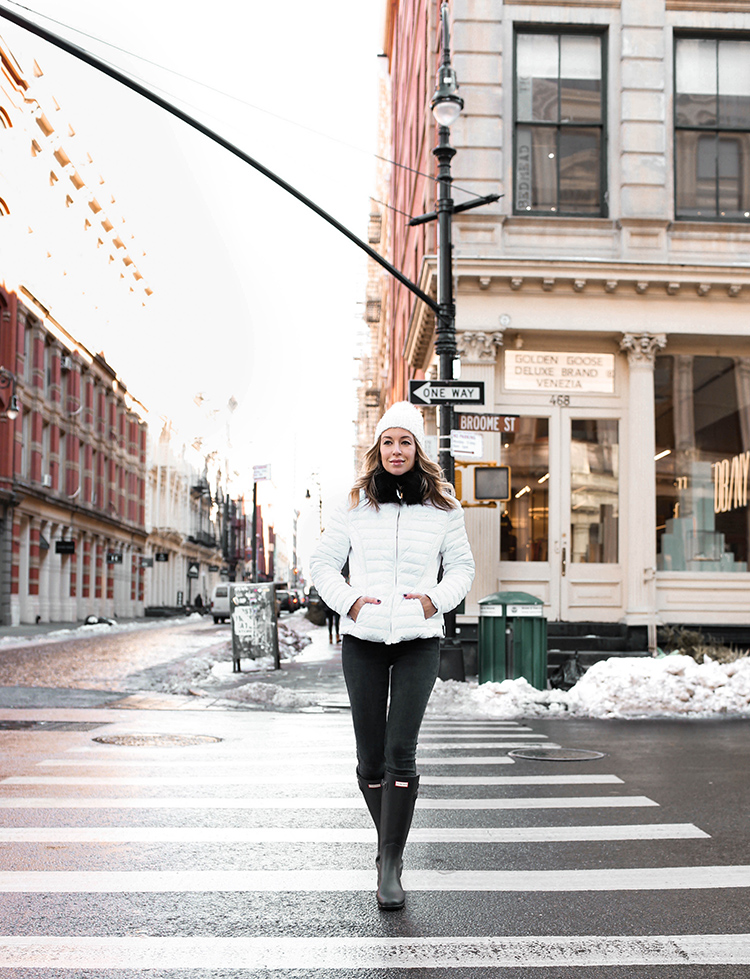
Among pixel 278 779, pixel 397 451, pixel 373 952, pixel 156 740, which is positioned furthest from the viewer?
pixel 156 740

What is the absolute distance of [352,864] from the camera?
5379 mm

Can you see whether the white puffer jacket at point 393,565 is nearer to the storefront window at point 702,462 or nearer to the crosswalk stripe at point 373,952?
the crosswalk stripe at point 373,952

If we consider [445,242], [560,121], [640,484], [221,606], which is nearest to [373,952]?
[445,242]

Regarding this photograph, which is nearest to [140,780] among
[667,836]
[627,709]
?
[667,836]

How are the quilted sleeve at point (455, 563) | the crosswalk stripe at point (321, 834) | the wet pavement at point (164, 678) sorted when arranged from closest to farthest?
the quilted sleeve at point (455, 563), the crosswalk stripe at point (321, 834), the wet pavement at point (164, 678)

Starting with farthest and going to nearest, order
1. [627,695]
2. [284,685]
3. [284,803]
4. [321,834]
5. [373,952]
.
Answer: [284,685] < [627,695] < [284,803] < [321,834] < [373,952]

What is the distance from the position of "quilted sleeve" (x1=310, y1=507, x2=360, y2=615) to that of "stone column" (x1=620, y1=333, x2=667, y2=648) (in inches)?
537

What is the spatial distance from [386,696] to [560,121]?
634 inches

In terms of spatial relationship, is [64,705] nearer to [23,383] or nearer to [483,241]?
[483,241]

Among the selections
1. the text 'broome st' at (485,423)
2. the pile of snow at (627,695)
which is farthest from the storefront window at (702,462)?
the pile of snow at (627,695)

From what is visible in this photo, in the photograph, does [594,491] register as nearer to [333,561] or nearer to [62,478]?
[333,561]

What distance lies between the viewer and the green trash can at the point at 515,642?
13508 mm

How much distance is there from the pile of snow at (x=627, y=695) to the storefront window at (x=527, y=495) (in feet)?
17.3

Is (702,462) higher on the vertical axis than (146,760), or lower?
higher
